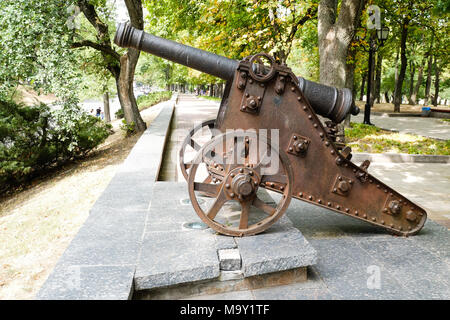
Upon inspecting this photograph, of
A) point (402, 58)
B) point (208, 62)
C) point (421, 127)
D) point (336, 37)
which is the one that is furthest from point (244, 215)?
point (402, 58)

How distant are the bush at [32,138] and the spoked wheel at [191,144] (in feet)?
8.99

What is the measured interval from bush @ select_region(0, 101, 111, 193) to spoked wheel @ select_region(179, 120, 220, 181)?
274 centimetres

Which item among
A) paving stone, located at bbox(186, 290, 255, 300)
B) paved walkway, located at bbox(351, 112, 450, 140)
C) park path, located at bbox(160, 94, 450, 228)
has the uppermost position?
paved walkway, located at bbox(351, 112, 450, 140)

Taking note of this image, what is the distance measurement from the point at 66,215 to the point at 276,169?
381 cm

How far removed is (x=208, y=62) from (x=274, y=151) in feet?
3.72

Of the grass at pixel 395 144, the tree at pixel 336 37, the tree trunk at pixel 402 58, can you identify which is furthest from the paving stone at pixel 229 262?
the tree trunk at pixel 402 58

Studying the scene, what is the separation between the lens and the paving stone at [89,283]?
7.22ft

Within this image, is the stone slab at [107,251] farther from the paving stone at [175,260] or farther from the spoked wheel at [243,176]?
the spoked wheel at [243,176]

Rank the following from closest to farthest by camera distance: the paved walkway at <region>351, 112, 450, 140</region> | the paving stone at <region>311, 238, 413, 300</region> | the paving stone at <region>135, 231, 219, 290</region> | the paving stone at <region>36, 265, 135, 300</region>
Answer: the paving stone at <region>36, 265, 135, 300</region> < the paving stone at <region>135, 231, 219, 290</region> < the paving stone at <region>311, 238, 413, 300</region> < the paved walkway at <region>351, 112, 450, 140</region>

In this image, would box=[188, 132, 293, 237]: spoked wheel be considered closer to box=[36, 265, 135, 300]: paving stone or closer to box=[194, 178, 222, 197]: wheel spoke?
box=[194, 178, 222, 197]: wheel spoke

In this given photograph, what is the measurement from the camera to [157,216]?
3539 mm

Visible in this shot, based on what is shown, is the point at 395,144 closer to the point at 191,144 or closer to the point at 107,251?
the point at 191,144

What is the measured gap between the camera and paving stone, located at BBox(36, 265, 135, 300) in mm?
2201

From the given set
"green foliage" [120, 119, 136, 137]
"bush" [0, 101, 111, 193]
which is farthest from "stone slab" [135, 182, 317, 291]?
"green foliage" [120, 119, 136, 137]
